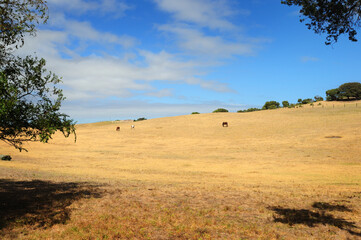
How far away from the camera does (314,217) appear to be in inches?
452

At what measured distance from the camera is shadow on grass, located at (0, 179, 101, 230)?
441 inches

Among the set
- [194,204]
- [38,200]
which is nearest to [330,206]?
[194,204]

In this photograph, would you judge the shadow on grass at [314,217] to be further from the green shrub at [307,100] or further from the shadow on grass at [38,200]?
the green shrub at [307,100]

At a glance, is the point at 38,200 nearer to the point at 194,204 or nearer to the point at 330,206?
the point at 194,204

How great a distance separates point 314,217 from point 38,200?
521 inches

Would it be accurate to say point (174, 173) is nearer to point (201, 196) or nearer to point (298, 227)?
point (201, 196)

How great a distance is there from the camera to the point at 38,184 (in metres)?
17.9

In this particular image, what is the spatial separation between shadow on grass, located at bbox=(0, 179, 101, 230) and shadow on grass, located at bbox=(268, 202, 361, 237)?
30.2 feet

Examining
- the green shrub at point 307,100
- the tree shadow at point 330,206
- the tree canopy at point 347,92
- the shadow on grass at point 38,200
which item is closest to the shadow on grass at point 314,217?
the tree shadow at point 330,206

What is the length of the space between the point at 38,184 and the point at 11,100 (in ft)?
29.6

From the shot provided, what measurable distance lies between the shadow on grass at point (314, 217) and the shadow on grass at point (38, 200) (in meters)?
9.22

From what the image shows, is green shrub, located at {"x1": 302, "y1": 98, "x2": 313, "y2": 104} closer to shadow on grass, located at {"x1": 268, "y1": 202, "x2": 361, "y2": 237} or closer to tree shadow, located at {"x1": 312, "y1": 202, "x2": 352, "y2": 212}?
tree shadow, located at {"x1": 312, "y1": 202, "x2": 352, "y2": 212}

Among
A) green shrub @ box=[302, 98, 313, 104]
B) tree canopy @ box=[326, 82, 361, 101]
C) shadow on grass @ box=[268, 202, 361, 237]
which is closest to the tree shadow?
shadow on grass @ box=[268, 202, 361, 237]

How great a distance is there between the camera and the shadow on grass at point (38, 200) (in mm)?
11203
